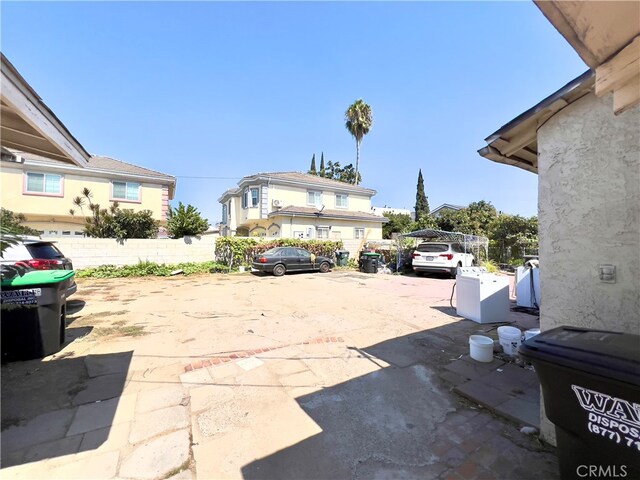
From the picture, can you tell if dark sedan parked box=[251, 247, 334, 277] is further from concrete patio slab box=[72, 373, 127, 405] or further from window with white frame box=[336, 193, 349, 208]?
concrete patio slab box=[72, 373, 127, 405]

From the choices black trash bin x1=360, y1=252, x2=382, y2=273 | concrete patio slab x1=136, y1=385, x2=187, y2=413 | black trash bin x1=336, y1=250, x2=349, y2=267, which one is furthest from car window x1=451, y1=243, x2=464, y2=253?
concrete patio slab x1=136, y1=385, x2=187, y2=413

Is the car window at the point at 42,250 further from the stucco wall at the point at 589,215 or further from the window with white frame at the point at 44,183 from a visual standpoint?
the window with white frame at the point at 44,183

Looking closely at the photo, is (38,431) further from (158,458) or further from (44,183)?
(44,183)

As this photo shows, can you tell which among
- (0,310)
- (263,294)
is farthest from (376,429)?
(263,294)

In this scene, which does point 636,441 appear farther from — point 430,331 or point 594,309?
point 430,331

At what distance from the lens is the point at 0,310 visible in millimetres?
3701

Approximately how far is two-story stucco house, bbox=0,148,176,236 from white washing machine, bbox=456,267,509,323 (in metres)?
17.7

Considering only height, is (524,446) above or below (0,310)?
below

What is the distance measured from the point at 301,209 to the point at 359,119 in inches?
578

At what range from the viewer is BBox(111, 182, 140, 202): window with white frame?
18109 millimetres

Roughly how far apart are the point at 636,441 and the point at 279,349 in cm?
388

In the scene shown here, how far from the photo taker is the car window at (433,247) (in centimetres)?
1390

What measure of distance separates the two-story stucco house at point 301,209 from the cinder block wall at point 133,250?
20.1 feet

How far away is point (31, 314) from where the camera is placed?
157 inches
